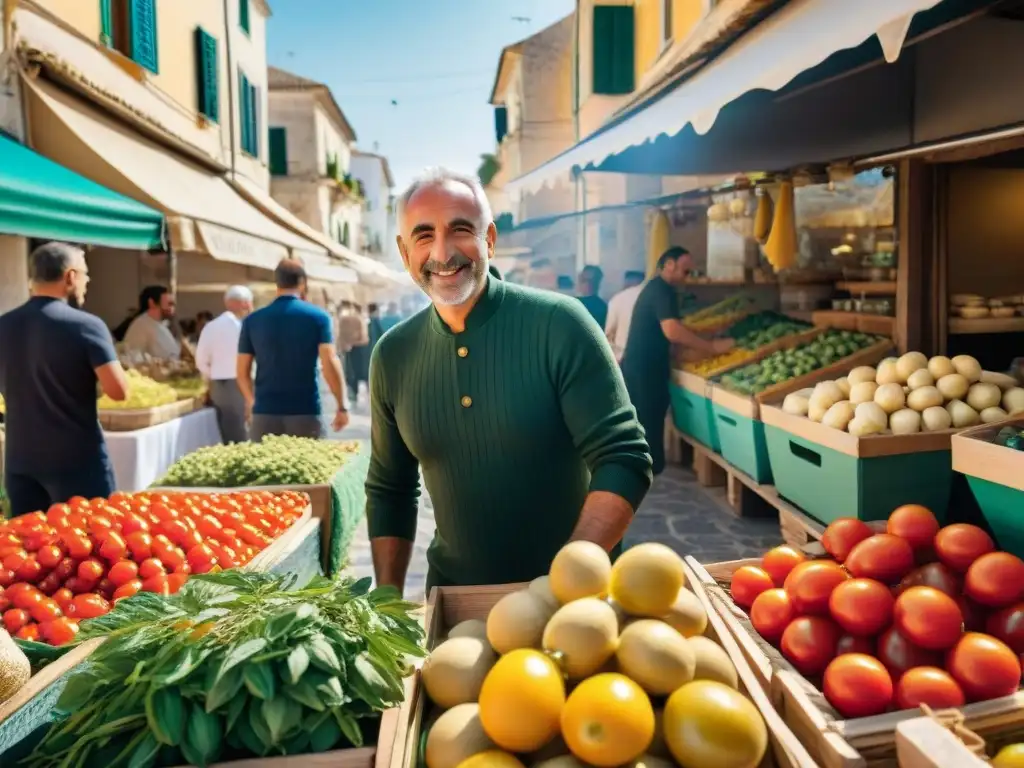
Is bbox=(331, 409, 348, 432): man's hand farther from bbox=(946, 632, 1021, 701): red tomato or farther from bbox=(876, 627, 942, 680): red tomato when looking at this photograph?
bbox=(946, 632, 1021, 701): red tomato

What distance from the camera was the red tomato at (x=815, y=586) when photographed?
6.73 feet

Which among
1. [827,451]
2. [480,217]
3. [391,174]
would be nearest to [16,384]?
[480,217]

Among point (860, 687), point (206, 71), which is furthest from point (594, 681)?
point (206, 71)

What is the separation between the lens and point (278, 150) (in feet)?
98.8

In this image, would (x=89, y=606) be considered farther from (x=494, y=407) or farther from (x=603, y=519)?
(x=603, y=519)

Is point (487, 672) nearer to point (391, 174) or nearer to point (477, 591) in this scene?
point (477, 591)

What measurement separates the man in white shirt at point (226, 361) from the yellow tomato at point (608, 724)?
626 centimetres

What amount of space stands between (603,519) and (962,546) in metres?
0.97

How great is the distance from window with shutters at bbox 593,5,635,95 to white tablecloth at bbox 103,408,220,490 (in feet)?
38.3

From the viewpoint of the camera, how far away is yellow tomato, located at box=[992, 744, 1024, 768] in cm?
152

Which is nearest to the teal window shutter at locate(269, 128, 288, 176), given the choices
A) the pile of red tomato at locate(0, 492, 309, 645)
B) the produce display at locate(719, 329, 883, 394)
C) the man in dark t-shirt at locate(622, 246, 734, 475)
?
the man in dark t-shirt at locate(622, 246, 734, 475)

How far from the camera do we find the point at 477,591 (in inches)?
72.4

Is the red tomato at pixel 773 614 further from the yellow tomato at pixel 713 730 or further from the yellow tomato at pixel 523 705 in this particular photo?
the yellow tomato at pixel 523 705

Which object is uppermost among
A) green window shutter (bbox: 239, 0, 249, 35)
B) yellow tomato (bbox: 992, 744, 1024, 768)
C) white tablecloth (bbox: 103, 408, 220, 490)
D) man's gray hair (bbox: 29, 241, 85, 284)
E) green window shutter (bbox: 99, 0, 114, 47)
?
green window shutter (bbox: 239, 0, 249, 35)
